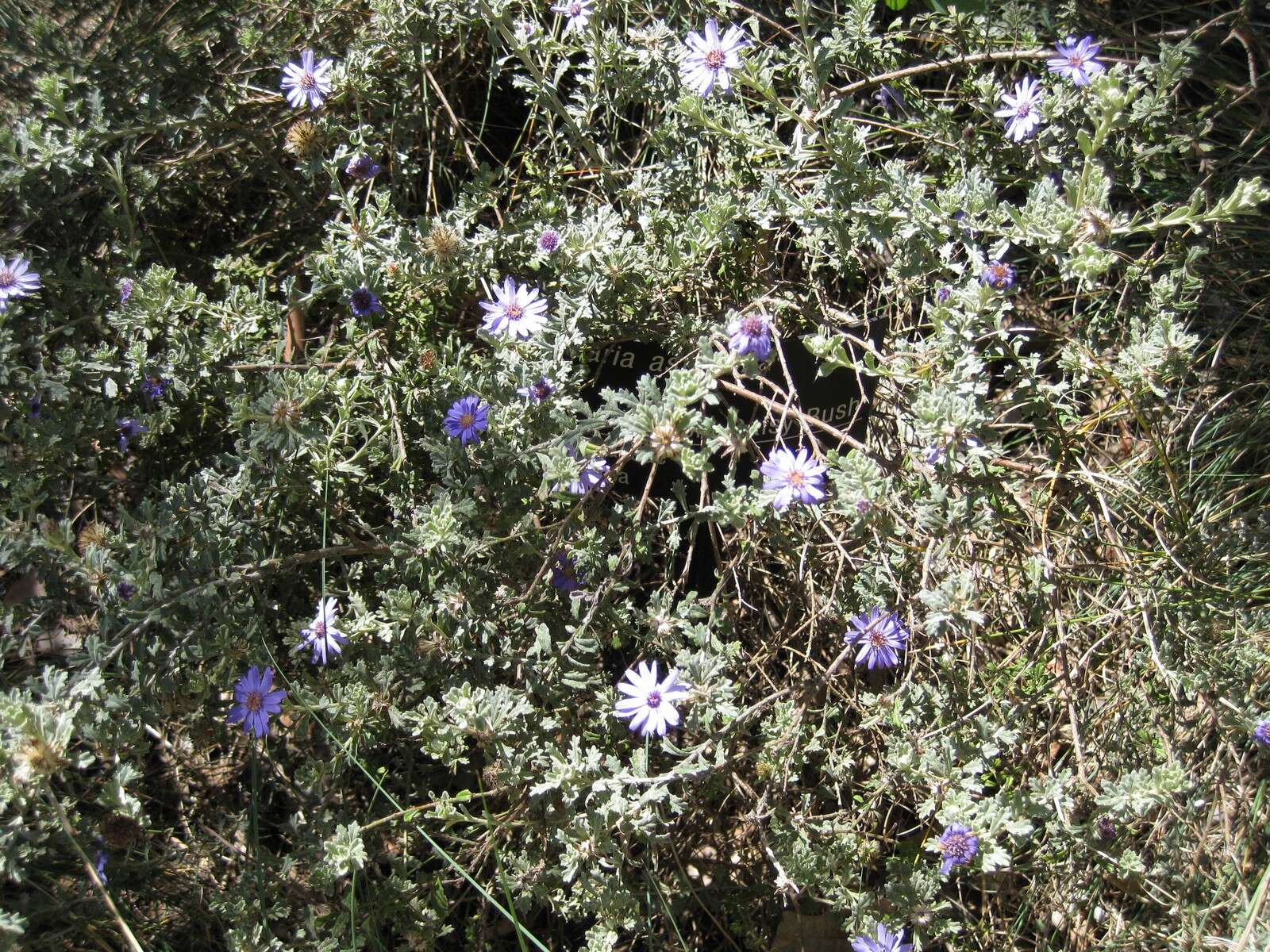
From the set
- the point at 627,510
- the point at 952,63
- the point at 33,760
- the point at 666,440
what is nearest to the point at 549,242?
the point at 627,510

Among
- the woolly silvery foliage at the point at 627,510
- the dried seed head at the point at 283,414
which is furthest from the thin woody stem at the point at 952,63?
the dried seed head at the point at 283,414

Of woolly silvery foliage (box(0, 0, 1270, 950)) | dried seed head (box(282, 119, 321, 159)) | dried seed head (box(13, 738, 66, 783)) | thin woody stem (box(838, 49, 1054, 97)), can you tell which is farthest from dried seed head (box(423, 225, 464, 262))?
dried seed head (box(13, 738, 66, 783))

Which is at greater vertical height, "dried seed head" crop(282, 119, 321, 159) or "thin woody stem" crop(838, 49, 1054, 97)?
"dried seed head" crop(282, 119, 321, 159)

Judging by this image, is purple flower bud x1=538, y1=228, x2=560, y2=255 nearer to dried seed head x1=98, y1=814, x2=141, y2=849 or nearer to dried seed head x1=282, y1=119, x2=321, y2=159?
dried seed head x1=282, y1=119, x2=321, y2=159

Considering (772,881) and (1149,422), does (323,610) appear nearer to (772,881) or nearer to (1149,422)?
(772,881)

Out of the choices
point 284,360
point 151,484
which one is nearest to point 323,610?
point 151,484

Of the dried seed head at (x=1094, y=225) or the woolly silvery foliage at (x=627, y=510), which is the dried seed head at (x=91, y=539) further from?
the dried seed head at (x=1094, y=225)

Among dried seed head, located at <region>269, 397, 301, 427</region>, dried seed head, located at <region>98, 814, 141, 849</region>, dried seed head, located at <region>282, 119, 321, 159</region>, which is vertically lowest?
dried seed head, located at <region>98, 814, 141, 849</region>
